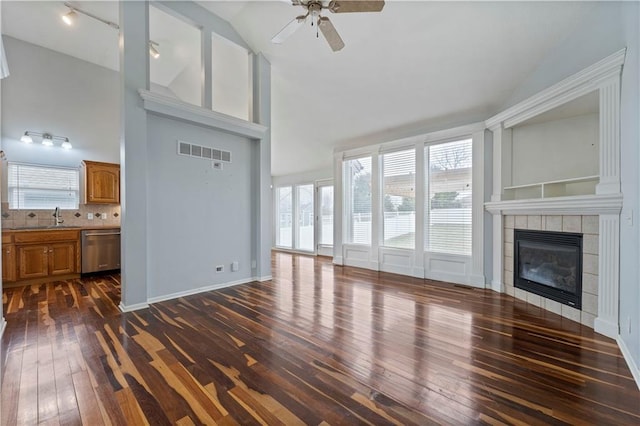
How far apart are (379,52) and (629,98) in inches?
106

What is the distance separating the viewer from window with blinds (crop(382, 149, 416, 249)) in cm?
Result: 518

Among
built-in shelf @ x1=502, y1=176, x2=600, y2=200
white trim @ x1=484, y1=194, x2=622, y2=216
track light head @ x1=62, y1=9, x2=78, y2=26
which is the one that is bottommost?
white trim @ x1=484, y1=194, x2=622, y2=216

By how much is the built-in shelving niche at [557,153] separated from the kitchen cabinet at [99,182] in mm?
7235

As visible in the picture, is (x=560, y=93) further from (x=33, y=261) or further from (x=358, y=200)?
(x=33, y=261)

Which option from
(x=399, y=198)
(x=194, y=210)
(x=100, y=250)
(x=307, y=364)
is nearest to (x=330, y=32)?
(x=194, y=210)

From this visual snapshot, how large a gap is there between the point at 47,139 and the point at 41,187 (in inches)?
35.7

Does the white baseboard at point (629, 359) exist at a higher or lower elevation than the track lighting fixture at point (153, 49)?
lower

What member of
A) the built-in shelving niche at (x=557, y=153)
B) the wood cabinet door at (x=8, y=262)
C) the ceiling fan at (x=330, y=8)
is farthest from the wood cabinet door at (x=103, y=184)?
the built-in shelving niche at (x=557, y=153)

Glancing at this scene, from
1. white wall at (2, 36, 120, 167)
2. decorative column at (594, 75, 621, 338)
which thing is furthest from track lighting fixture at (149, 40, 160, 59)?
decorative column at (594, 75, 621, 338)

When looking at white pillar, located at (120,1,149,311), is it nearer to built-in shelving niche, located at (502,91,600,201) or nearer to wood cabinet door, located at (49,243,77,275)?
wood cabinet door, located at (49,243,77,275)

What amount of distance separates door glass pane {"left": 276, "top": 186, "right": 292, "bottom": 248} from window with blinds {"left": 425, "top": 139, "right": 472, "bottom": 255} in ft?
16.6

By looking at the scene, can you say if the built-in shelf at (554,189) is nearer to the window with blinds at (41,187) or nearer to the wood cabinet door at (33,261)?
the wood cabinet door at (33,261)

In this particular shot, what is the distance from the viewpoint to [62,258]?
4672 millimetres

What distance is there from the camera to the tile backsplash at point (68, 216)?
4.70 meters
